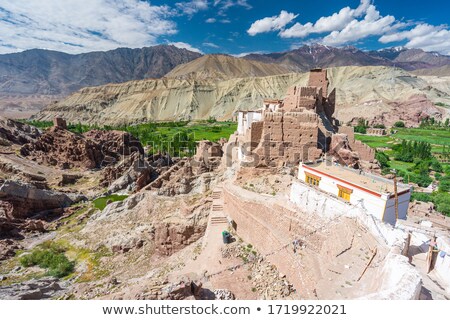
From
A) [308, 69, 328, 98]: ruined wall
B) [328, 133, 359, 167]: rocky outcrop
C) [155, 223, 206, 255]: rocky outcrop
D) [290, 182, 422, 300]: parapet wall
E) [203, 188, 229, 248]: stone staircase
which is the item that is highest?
[308, 69, 328, 98]: ruined wall

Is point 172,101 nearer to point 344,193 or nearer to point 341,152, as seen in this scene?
point 341,152

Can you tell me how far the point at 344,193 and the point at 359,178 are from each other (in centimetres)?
189

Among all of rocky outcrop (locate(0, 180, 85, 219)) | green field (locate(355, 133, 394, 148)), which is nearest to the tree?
green field (locate(355, 133, 394, 148))

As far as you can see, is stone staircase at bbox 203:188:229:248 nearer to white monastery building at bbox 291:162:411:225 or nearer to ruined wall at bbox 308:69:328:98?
white monastery building at bbox 291:162:411:225

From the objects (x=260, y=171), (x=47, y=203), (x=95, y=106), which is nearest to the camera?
(x=260, y=171)

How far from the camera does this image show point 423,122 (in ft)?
343

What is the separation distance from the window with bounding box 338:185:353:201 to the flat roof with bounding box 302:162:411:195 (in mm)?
422

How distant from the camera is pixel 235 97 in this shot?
138 metres

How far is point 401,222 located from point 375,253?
4102 millimetres

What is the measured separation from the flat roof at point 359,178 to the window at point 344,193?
422 mm

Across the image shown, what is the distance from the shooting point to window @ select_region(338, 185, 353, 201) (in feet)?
47.6

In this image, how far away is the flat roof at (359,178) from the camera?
14066 millimetres
